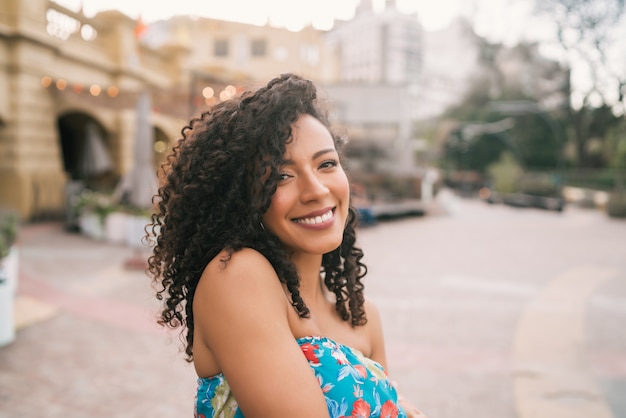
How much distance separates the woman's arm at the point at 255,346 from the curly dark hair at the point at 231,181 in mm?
91

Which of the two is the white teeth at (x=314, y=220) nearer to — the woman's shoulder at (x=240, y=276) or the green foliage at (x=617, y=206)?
the woman's shoulder at (x=240, y=276)

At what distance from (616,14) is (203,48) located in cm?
2794

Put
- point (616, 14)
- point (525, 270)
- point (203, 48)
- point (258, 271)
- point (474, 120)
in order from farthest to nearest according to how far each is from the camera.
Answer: point (474, 120)
point (203, 48)
point (616, 14)
point (525, 270)
point (258, 271)

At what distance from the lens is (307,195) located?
4.66 ft

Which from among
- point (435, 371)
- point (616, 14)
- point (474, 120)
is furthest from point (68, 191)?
point (474, 120)

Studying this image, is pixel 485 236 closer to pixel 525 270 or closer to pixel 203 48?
pixel 525 270

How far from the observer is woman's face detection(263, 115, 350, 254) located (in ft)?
4.66

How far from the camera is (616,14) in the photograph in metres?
30.1

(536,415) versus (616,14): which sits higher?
(616,14)

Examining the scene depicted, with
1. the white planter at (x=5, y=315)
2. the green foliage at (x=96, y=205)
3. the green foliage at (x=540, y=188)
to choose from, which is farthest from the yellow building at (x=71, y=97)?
the green foliage at (x=540, y=188)

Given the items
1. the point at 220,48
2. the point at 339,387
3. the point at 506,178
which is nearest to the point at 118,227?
the point at 339,387

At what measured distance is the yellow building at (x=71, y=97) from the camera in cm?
1455

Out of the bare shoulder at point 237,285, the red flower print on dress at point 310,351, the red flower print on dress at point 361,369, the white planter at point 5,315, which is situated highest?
the bare shoulder at point 237,285

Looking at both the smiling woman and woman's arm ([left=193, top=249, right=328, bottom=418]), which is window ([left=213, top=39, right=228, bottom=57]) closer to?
the smiling woman
